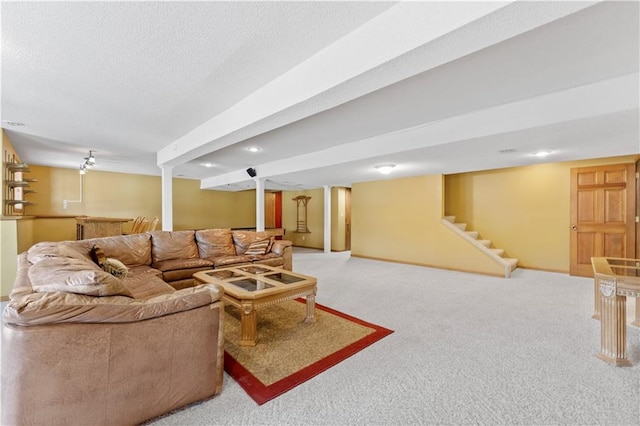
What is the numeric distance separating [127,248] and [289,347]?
9.47ft

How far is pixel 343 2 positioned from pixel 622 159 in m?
5.92

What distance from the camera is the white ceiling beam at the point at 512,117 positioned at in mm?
2434

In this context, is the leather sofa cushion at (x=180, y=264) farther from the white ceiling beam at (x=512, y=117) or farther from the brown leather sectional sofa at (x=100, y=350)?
the white ceiling beam at (x=512, y=117)

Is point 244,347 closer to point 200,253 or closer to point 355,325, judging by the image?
point 355,325

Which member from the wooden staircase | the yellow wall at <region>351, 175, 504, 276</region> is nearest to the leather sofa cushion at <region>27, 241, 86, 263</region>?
the yellow wall at <region>351, 175, 504, 276</region>

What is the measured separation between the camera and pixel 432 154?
4047mm

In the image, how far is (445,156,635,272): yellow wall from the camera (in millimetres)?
5207

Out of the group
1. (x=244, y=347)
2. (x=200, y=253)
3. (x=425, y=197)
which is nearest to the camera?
(x=244, y=347)

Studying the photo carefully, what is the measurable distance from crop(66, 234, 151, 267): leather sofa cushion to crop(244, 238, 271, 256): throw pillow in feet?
4.79

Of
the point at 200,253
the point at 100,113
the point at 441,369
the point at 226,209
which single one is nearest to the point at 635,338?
the point at 441,369

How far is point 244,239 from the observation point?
4.88 m

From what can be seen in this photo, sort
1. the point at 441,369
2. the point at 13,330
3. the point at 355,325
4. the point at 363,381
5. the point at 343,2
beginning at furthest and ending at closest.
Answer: the point at 355,325
the point at 441,369
the point at 363,381
the point at 343,2
the point at 13,330

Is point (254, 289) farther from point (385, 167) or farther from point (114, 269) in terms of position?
point (385, 167)

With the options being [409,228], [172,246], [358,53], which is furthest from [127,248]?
[409,228]
